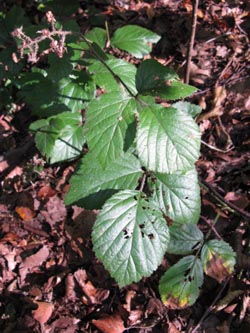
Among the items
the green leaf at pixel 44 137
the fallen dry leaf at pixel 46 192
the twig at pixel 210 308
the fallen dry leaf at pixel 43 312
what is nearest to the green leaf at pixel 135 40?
the green leaf at pixel 44 137

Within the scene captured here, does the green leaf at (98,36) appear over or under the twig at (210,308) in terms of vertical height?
over

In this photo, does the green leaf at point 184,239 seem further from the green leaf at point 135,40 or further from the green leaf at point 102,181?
the green leaf at point 135,40

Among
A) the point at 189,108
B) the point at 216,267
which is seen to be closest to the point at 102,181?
the point at 189,108

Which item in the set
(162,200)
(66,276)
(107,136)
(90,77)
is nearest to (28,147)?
(66,276)

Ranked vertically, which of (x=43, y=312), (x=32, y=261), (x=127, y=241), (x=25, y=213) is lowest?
(x=43, y=312)

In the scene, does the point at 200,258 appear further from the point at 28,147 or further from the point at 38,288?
the point at 28,147

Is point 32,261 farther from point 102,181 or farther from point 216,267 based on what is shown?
point 216,267
